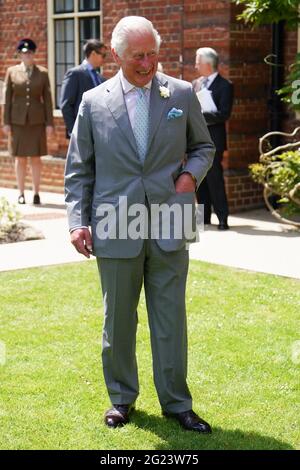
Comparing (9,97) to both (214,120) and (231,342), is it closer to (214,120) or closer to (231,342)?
(214,120)

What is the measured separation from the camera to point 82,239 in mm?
4668

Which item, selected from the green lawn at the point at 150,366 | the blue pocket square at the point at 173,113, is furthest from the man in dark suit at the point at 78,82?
the blue pocket square at the point at 173,113

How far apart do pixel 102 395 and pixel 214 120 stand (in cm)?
573

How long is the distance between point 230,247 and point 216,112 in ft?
5.61

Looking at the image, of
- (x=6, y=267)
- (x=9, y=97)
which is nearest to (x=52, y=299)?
(x=6, y=267)

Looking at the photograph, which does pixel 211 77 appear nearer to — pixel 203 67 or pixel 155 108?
pixel 203 67

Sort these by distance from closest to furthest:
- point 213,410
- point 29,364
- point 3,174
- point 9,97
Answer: point 213,410, point 29,364, point 9,97, point 3,174

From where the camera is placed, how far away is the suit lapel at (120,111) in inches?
180

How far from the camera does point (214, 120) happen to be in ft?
34.3

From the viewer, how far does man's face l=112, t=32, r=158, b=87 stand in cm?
437

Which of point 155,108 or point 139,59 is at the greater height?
point 139,59

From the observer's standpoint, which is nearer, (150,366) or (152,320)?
(152,320)

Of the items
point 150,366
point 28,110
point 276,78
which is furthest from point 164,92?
point 28,110

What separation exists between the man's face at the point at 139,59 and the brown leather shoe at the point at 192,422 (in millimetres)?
1643
